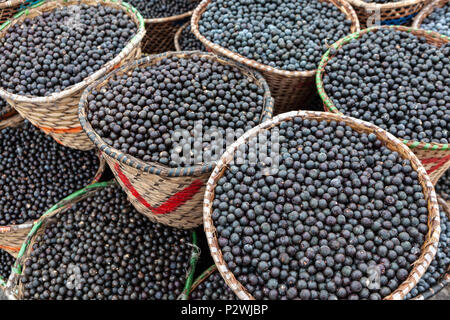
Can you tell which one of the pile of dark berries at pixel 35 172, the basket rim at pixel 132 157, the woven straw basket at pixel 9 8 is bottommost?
the pile of dark berries at pixel 35 172

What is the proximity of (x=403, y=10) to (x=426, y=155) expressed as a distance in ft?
4.73

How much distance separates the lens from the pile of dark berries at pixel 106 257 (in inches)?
79.4

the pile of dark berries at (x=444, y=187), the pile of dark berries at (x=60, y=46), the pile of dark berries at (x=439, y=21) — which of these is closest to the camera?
the pile of dark berries at (x=60, y=46)

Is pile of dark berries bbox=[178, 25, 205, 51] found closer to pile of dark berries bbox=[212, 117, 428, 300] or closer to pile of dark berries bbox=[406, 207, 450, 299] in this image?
pile of dark berries bbox=[212, 117, 428, 300]

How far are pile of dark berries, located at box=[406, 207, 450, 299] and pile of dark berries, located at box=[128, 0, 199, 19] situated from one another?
3.18 m

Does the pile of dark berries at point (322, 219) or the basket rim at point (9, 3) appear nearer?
the pile of dark berries at point (322, 219)

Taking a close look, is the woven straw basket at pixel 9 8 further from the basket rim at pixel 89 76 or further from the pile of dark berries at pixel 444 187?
the pile of dark berries at pixel 444 187

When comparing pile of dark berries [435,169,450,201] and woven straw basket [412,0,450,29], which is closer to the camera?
pile of dark berries [435,169,450,201]

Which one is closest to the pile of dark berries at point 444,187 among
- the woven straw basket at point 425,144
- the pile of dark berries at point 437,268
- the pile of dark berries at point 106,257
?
the woven straw basket at point 425,144

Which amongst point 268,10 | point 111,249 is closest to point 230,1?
point 268,10

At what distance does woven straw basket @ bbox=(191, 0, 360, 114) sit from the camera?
7.70ft

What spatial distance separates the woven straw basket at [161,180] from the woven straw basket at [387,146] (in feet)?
0.42

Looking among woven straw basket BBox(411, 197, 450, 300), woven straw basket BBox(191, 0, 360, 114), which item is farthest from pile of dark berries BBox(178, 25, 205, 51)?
woven straw basket BBox(411, 197, 450, 300)

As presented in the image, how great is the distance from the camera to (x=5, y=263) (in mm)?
2957
